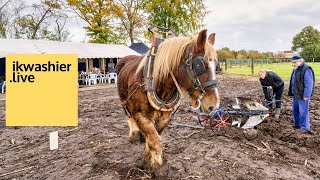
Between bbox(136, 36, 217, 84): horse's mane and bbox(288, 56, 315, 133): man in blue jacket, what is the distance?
12.1 feet

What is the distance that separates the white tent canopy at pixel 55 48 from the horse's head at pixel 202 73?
51.6 ft

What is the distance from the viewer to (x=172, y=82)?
2703mm

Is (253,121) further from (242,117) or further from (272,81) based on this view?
(272,81)

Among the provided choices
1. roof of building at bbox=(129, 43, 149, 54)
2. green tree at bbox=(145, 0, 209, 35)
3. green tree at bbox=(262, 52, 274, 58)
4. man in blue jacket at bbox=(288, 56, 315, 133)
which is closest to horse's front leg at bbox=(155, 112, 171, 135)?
man in blue jacket at bbox=(288, 56, 315, 133)

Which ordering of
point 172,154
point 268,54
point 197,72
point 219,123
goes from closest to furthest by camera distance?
point 197,72 → point 172,154 → point 219,123 → point 268,54

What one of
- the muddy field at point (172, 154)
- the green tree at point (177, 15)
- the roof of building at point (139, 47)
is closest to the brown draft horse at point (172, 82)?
the muddy field at point (172, 154)

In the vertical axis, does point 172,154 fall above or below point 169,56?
below

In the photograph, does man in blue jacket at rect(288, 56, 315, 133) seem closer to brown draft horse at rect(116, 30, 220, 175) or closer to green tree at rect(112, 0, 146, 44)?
brown draft horse at rect(116, 30, 220, 175)

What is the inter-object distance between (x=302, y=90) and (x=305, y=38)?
9508cm

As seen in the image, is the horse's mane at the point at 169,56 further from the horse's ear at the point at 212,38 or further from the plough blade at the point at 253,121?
the plough blade at the point at 253,121

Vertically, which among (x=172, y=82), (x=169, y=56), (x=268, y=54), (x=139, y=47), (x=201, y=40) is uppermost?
(x=268, y=54)

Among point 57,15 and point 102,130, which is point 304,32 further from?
point 102,130

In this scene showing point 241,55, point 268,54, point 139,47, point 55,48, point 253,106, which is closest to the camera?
point 253,106

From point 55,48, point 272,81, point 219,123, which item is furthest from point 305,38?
point 219,123
